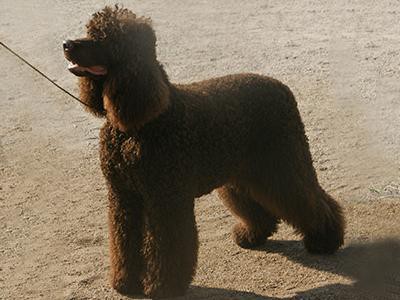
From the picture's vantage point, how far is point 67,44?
5945mm

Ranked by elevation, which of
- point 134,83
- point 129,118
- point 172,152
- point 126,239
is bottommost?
point 126,239

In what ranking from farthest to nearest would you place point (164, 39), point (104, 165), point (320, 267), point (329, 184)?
1. point (164, 39)
2. point (329, 184)
3. point (320, 267)
4. point (104, 165)

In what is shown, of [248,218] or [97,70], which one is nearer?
[97,70]

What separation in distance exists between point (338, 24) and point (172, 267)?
8191 millimetres

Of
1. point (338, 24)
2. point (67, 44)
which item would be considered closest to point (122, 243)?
point (67, 44)

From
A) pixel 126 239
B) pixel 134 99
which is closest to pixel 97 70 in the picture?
pixel 134 99

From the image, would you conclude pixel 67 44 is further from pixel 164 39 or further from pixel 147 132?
pixel 164 39

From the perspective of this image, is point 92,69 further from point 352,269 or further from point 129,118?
point 352,269

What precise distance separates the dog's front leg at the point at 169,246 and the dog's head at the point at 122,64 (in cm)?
69

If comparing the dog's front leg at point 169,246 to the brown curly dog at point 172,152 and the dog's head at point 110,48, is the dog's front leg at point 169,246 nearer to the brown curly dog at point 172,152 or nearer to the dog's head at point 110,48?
the brown curly dog at point 172,152

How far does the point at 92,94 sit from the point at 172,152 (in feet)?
2.28

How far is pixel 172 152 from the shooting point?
628 cm

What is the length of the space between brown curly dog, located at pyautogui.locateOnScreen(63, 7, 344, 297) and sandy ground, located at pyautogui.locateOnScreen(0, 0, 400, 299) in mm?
393

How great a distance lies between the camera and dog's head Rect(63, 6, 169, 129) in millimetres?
5969
